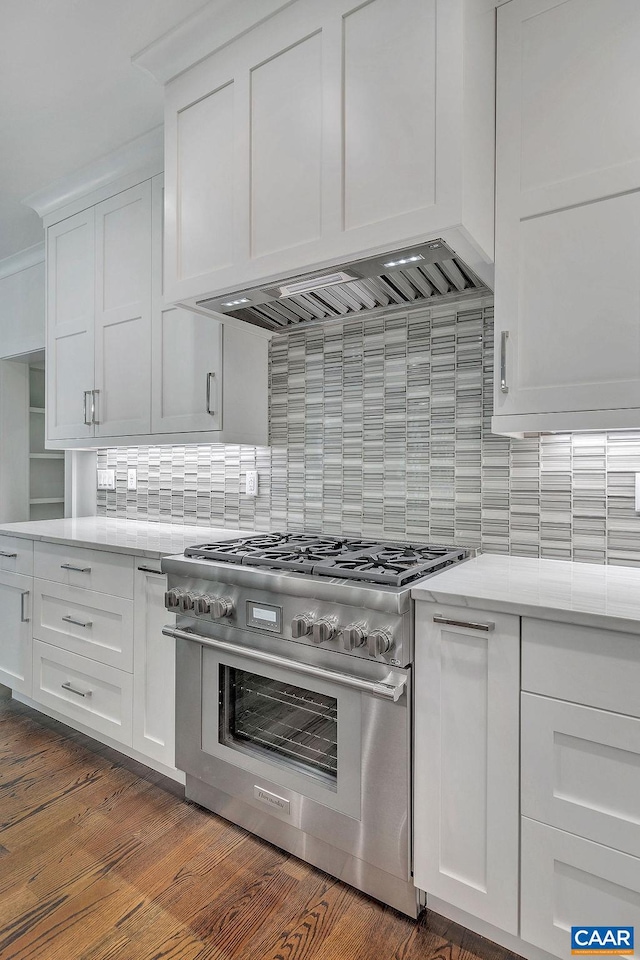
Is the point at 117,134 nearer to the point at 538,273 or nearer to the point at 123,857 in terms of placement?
the point at 538,273

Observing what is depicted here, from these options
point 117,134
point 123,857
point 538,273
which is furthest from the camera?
point 117,134

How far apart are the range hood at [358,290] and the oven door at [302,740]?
46.6 inches

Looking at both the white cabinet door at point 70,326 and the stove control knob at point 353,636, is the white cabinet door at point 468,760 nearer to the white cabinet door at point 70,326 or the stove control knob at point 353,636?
the stove control knob at point 353,636

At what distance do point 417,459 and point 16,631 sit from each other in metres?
2.22

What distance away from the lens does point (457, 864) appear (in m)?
1.39

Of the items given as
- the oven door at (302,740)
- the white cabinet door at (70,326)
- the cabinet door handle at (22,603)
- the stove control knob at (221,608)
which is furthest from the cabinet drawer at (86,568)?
Answer: the white cabinet door at (70,326)

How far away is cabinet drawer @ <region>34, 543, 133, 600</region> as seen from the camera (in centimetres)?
221

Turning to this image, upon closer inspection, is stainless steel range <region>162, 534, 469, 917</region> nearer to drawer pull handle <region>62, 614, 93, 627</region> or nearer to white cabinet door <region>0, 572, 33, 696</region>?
drawer pull handle <region>62, 614, 93, 627</region>

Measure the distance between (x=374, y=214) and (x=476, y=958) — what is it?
202 cm

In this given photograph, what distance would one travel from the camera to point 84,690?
2.38 metres

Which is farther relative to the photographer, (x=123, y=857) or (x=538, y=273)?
(x=123, y=857)

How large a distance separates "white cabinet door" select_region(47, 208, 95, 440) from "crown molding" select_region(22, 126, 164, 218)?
110 millimetres

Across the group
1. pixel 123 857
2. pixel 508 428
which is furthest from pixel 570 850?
pixel 123 857

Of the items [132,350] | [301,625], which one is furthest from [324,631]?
[132,350]
